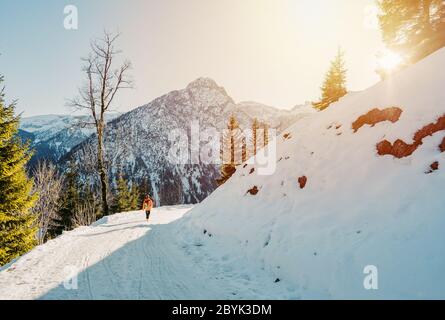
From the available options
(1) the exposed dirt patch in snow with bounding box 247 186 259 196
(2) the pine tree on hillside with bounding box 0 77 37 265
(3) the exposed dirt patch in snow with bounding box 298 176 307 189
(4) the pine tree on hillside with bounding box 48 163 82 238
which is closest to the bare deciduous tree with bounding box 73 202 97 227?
(4) the pine tree on hillside with bounding box 48 163 82 238

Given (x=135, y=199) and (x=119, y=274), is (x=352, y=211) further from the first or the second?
(x=135, y=199)

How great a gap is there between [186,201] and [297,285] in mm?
159741

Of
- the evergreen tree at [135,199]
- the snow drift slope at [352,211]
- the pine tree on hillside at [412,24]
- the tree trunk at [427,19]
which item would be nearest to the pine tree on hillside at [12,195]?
the snow drift slope at [352,211]

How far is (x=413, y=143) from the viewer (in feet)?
27.5

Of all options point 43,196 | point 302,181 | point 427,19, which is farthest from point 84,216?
point 427,19

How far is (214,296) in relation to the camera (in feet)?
21.8

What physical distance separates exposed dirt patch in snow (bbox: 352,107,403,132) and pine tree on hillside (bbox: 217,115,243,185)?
23548mm

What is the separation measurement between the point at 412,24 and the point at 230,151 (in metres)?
22.1

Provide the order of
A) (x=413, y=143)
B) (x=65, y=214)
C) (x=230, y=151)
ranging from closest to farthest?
(x=413, y=143), (x=230, y=151), (x=65, y=214)

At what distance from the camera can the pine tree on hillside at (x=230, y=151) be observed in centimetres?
3516

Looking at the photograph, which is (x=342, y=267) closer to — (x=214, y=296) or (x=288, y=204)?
(x=214, y=296)

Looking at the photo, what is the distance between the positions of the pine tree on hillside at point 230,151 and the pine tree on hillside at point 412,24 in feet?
66.8

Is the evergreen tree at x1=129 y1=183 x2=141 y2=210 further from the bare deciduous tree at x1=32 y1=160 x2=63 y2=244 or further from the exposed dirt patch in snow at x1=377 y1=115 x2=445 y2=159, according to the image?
the exposed dirt patch in snow at x1=377 y1=115 x2=445 y2=159
